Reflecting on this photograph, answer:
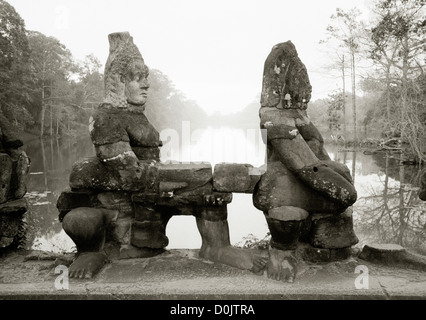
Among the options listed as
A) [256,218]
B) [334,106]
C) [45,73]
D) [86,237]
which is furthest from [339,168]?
[45,73]

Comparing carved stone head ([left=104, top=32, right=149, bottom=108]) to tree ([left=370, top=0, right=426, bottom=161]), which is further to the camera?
tree ([left=370, top=0, right=426, bottom=161])

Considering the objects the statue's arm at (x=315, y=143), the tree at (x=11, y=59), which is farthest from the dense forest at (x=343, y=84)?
the statue's arm at (x=315, y=143)

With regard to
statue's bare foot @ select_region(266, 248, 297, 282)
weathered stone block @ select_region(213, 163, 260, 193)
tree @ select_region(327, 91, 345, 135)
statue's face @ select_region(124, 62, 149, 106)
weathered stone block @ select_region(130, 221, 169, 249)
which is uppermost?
tree @ select_region(327, 91, 345, 135)

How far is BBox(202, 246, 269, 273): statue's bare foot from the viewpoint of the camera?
11.1ft

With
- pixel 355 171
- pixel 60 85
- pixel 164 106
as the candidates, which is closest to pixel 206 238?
pixel 355 171

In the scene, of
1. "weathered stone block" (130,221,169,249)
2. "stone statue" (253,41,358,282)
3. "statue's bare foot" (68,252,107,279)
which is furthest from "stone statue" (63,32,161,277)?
"stone statue" (253,41,358,282)

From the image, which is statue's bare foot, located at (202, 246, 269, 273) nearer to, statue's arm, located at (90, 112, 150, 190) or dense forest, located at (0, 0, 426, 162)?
statue's arm, located at (90, 112, 150, 190)

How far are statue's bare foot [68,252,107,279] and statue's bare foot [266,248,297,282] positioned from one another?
1502 millimetres

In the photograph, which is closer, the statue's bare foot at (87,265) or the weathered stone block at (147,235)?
the statue's bare foot at (87,265)

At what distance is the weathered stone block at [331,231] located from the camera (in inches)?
136

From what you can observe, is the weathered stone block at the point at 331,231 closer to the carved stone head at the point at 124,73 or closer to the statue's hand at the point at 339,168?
the statue's hand at the point at 339,168

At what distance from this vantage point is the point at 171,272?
3.34 meters

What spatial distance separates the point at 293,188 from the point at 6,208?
3.01m

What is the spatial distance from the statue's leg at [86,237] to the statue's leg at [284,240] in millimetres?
1539
